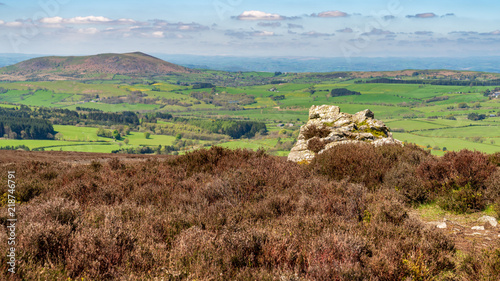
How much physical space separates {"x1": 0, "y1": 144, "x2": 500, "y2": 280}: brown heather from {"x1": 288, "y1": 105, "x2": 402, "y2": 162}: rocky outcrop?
3750 millimetres

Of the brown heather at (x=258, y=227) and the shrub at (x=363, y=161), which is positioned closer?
the brown heather at (x=258, y=227)

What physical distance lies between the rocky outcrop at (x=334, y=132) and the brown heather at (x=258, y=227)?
3.75 meters

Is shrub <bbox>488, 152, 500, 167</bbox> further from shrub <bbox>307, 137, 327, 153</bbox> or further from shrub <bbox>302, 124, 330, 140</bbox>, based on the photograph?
shrub <bbox>302, 124, 330, 140</bbox>

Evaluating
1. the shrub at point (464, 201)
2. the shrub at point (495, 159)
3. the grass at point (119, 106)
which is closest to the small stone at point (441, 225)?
the shrub at point (464, 201)

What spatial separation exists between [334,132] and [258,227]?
1052cm

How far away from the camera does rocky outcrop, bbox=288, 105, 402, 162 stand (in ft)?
45.3

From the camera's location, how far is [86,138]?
77375 mm

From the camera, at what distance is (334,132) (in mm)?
14852

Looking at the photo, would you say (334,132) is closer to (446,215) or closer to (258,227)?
(446,215)

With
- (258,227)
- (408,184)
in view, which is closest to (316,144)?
(408,184)

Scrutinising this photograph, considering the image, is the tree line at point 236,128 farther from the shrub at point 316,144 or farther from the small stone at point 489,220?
the small stone at point 489,220

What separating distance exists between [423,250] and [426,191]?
4.50 m

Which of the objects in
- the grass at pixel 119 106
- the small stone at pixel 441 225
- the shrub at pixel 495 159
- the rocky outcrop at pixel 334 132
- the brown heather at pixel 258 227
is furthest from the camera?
the grass at pixel 119 106

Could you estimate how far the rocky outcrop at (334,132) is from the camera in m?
13.8
